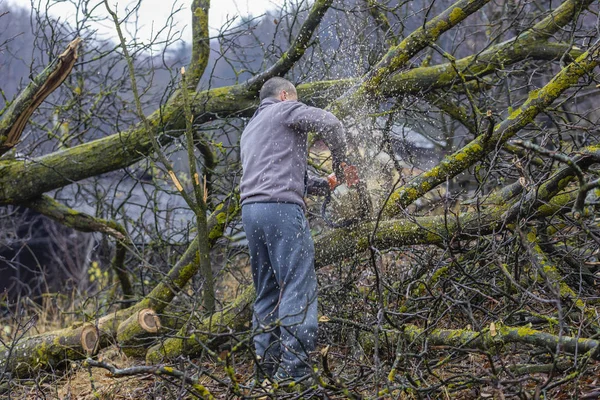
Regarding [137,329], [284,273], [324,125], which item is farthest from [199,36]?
[284,273]

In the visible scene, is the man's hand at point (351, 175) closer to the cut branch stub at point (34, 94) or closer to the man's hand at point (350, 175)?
the man's hand at point (350, 175)

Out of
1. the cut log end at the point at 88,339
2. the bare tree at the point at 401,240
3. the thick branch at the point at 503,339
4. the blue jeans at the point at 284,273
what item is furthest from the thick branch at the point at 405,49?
the cut log end at the point at 88,339

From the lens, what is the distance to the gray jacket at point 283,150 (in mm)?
3986

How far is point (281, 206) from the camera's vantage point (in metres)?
3.96

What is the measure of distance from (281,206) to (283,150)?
398mm

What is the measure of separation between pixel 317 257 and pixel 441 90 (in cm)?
255

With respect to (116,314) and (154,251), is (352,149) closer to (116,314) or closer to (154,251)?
(116,314)

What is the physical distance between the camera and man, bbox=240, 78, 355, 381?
385 cm

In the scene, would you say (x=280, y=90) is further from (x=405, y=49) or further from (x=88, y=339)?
(x=88, y=339)

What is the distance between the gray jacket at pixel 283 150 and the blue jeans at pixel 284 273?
0.10 m

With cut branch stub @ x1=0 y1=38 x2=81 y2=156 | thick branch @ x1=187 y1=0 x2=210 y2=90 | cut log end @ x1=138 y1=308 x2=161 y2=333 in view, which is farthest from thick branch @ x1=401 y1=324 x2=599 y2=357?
thick branch @ x1=187 y1=0 x2=210 y2=90

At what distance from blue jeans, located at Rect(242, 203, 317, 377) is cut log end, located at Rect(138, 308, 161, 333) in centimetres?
119

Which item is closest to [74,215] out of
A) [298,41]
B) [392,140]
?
[298,41]

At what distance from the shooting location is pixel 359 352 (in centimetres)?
413
